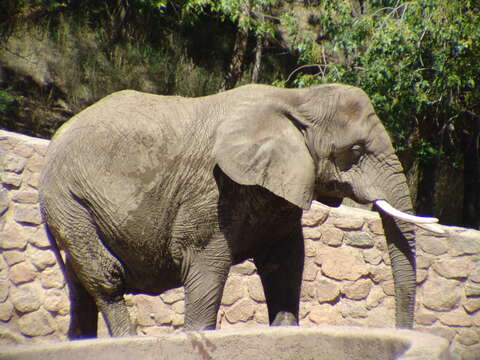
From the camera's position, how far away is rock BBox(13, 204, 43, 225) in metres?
6.87

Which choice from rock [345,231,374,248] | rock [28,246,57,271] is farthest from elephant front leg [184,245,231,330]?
rock [28,246,57,271]

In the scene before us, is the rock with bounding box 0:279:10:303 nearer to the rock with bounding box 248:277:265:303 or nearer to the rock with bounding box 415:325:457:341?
the rock with bounding box 248:277:265:303

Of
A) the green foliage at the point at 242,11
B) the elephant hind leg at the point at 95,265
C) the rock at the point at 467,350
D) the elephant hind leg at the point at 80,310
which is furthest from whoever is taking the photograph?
the green foliage at the point at 242,11

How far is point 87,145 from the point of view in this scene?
13.5 feet

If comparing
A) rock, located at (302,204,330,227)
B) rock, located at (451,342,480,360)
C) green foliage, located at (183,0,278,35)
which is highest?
green foliage, located at (183,0,278,35)

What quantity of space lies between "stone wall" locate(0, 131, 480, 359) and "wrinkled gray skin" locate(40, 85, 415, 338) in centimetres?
261

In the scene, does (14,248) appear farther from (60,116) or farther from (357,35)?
(357,35)

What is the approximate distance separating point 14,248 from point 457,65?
5.23 metres

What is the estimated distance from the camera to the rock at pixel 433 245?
22.0 ft

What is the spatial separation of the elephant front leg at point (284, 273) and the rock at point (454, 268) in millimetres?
2737

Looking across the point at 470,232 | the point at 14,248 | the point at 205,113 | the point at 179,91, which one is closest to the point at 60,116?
the point at 179,91

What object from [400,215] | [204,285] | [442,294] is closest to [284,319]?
[204,285]

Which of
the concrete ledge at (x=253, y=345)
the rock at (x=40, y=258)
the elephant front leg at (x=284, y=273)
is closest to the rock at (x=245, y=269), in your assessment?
the rock at (x=40, y=258)

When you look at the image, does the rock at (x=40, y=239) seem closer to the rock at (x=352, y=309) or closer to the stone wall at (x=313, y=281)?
the stone wall at (x=313, y=281)
